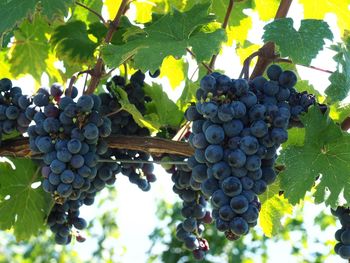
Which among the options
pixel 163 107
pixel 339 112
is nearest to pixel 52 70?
pixel 163 107

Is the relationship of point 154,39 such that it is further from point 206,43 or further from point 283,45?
point 283,45

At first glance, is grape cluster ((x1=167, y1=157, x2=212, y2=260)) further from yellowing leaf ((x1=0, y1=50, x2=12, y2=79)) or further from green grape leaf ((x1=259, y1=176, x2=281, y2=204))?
yellowing leaf ((x1=0, y1=50, x2=12, y2=79))

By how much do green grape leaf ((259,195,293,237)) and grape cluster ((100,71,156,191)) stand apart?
0.53 meters

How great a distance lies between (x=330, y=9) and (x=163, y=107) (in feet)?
2.72

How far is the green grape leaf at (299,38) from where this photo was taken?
220 centimetres

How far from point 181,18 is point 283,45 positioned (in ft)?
1.29

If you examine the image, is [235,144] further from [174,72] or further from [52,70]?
[52,70]

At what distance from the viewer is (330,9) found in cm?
288

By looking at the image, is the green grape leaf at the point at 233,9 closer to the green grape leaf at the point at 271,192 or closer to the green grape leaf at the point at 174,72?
the green grape leaf at the point at 174,72

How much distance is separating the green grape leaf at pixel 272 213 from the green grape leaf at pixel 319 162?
41 cm

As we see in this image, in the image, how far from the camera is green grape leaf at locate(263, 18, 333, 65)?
86.5 inches

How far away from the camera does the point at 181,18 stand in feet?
7.88

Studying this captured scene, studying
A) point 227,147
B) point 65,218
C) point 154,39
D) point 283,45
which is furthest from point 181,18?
point 65,218

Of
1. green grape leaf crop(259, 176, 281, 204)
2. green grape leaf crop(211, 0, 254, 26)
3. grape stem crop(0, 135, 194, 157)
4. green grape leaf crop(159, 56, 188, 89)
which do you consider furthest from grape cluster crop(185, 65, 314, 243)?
green grape leaf crop(159, 56, 188, 89)
